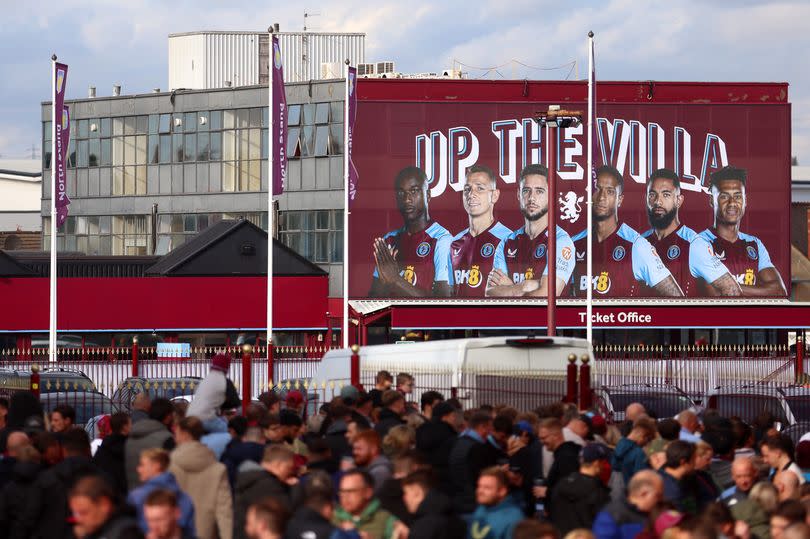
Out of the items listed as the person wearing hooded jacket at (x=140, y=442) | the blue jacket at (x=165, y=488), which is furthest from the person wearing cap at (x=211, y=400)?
the blue jacket at (x=165, y=488)

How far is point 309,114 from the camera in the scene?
209 feet

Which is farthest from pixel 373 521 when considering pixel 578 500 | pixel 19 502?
pixel 19 502

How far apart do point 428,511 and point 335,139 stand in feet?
175

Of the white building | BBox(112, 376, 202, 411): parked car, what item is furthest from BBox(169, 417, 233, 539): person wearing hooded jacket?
the white building

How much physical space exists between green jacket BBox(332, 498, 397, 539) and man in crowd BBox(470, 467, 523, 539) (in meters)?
0.70

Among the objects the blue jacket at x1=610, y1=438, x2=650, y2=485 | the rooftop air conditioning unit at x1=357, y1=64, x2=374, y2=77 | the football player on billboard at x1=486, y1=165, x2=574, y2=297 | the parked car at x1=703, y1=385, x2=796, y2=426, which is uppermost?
the rooftop air conditioning unit at x1=357, y1=64, x2=374, y2=77

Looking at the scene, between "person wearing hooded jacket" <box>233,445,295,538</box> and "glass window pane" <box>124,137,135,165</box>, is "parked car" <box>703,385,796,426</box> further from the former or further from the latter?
"glass window pane" <box>124,137,135,165</box>

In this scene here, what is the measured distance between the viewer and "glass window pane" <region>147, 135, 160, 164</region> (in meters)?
67.8

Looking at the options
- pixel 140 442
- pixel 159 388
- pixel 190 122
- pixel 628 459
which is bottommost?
pixel 159 388

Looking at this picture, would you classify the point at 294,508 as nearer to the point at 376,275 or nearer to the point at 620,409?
the point at 620,409

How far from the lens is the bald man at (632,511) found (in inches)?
421

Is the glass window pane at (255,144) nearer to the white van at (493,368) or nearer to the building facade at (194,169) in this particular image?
Result: the building facade at (194,169)

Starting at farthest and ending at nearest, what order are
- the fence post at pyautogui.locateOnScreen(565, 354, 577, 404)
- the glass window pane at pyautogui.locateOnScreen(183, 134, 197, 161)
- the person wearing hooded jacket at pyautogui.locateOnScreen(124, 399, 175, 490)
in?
the glass window pane at pyautogui.locateOnScreen(183, 134, 197, 161) < the fence post at pyautogui.locateOnScreen(565, 354, 577, 404) < the person wearing hooded jacket at pyautogui.locateOnScreen(124, 399, 175, 490)

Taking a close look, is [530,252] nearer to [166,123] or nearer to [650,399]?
[166,123]
